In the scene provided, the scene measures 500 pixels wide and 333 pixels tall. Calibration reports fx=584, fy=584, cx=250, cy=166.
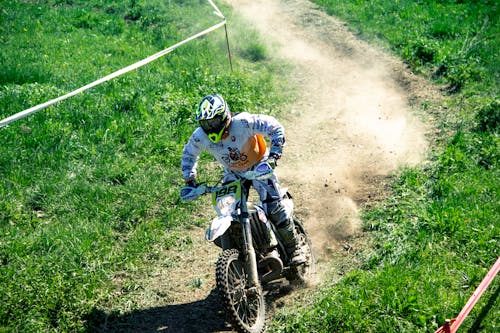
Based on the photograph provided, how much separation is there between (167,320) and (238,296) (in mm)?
1264

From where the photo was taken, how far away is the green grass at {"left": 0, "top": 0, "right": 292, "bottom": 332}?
723 cm

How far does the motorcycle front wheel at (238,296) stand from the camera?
19.1 ft

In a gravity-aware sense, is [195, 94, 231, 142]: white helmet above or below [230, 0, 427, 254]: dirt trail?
above

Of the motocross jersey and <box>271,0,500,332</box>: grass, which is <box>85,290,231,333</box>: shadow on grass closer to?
<box>271,0,500,332</box>: grass

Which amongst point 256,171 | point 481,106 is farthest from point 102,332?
point 481,106

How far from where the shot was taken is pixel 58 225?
8125 millimetres

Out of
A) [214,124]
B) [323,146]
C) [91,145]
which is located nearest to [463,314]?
[214,124]

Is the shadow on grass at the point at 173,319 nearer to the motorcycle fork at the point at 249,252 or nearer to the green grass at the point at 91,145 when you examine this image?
the green grass at the point at 91,145

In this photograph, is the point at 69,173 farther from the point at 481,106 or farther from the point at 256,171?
the point at 481,106

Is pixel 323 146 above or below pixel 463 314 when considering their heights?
below

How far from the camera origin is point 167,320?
682cm

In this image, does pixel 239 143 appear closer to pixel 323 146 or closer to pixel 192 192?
pixel 192 192

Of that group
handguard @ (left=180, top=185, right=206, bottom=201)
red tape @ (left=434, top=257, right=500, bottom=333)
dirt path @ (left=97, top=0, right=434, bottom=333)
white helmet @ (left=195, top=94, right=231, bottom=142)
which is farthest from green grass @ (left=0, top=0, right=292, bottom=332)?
red tape @ (left=434, top=257, right=500, bottom=333)

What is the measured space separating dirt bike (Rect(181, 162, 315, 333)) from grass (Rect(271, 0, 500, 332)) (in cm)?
47
